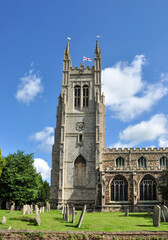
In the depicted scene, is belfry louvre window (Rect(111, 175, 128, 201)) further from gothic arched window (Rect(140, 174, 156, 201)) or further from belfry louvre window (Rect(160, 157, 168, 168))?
belfry louvre window (Rect(160, 157, 168, 168))

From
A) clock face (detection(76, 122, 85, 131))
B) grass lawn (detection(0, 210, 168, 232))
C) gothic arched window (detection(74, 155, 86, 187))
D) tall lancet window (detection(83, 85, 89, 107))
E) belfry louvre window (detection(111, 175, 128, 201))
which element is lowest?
grass lawn (detection(0, 210, 168, 232))

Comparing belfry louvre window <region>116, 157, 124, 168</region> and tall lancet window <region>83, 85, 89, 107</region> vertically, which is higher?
tall lancet window <region>83, 85, 89, 107</region>

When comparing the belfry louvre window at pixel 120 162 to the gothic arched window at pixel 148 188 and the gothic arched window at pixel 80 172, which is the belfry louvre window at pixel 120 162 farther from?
the gothic arched window at pixel 148 188

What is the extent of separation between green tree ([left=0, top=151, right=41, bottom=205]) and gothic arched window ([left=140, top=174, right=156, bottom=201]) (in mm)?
15419

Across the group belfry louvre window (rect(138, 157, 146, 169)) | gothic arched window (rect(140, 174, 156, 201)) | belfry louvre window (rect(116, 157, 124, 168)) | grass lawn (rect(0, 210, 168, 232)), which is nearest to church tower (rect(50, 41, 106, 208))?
belfry louvre window (rect(116, 157, 124, 168))

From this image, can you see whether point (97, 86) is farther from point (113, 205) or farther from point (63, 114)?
point (113, 205)

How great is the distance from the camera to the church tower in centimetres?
4244

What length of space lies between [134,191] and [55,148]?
15.9m

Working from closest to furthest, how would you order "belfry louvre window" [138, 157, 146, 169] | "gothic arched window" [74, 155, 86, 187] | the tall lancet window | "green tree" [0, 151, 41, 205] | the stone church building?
the stone church building, "green tree" [0, 151, 41, 205], "gothic arched window" [74, 155, 86, 187], "belfry louvre window" [138, 157, 146, 169], the tall lancet window

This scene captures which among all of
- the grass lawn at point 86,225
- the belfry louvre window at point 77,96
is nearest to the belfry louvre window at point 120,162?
the belfry louvre window at point 77,96

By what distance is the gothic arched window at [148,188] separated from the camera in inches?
1420

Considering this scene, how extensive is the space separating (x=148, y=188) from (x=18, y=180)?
59.5ft

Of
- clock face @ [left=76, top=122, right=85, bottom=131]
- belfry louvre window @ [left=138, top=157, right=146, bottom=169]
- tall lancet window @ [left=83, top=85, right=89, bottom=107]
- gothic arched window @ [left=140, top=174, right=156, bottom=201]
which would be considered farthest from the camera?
tall lancet window @ [left=83, top=85, right=89, bottom=107]

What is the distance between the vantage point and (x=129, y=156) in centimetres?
4394
